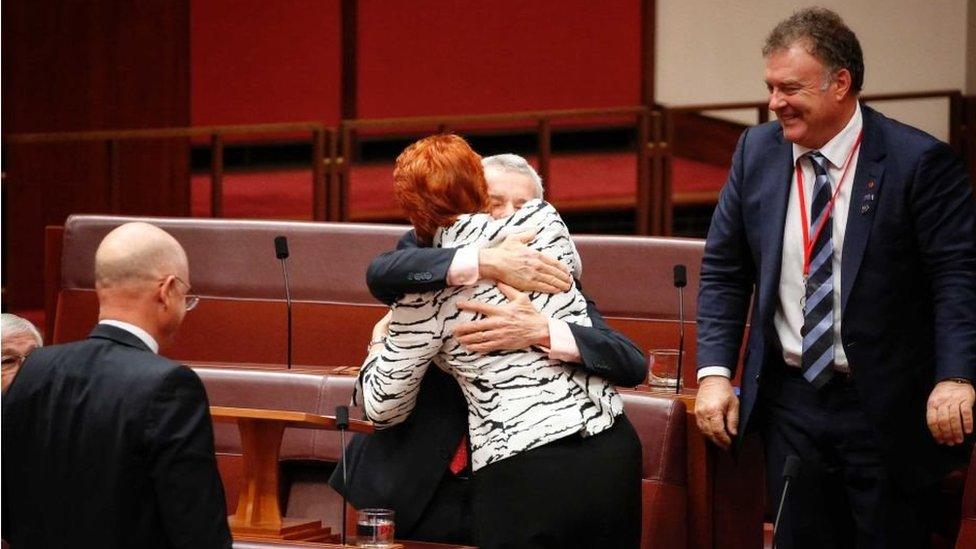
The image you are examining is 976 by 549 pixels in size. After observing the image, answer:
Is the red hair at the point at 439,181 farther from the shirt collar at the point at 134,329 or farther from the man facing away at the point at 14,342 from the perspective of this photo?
the man facing away at the point at 14,342

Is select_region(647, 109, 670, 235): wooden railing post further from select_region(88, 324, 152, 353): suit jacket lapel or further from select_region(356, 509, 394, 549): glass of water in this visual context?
select_region(88, 324, 152, 353): suit jacket lapel

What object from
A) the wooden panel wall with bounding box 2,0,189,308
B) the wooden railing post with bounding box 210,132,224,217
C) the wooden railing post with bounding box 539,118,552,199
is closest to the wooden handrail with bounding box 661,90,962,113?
the wooden railing post with bounding box 539,118,552,199

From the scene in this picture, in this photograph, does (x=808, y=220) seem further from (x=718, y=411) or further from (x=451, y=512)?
(x=451, y=512)

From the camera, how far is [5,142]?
602cm

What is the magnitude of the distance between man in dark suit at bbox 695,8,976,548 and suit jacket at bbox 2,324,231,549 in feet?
3.24

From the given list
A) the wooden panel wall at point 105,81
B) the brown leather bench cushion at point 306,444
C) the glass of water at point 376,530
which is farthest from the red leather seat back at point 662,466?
the wooden panel wall at point 105,81

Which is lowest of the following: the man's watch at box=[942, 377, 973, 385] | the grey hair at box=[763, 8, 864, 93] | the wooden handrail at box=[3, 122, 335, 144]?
the man's watch at box=[942, 377, 973, 385]

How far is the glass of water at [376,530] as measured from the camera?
2535mm

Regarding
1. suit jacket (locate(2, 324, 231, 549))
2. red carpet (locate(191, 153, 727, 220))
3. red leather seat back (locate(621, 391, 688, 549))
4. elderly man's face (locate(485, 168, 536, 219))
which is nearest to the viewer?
suit jacket (locate(2, 324, 231, 549))

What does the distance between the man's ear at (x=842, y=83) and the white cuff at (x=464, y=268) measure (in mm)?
650

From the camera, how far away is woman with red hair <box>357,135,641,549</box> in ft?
7.88

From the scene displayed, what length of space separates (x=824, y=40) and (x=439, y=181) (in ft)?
2.22

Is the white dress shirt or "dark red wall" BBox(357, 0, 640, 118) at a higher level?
"dark red wall" BBox(357, 0, 640, 118)

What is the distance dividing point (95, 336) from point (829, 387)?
117cm
